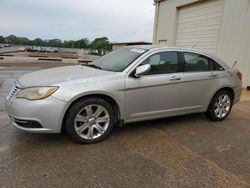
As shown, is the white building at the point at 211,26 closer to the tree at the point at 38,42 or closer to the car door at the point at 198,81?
Answer: the car door at the point at 198,81

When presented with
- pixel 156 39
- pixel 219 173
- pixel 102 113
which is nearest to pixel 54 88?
pixel 102 113

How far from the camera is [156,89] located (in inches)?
160

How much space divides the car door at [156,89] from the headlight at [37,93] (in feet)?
3.85

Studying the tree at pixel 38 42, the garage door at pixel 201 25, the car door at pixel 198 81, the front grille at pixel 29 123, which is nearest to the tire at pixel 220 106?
the car door at pixel 198 81

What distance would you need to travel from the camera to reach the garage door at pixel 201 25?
10195mm

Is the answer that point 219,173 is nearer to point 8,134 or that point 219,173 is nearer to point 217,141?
point 217,141

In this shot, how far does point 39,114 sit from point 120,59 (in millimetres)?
1769

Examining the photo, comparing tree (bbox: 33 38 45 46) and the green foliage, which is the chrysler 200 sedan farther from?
tree (bbox: 33 38 45 46)

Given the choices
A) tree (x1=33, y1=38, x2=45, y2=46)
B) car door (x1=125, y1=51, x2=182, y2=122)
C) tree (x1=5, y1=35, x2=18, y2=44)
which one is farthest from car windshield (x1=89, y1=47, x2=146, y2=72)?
tree (x1=5, y1=35, x2=18, y2=44)

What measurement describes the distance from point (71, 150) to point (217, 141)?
2.38 m

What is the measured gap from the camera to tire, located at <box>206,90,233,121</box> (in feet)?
16.2

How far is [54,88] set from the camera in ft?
10.9

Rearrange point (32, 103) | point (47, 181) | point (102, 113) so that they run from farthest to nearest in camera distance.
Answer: point (102, 113) → point (32, 103) → point (47, 181)

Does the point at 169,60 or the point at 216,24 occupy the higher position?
the point at 216,24
